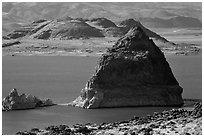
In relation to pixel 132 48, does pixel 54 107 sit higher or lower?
lower

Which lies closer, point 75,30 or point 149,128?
point 149,128

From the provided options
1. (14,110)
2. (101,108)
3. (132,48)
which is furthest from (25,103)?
(132,48)

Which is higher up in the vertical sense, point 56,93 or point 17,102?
point 17,102

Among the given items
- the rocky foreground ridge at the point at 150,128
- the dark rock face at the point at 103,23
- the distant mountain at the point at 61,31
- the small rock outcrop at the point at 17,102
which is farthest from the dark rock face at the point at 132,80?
the dark rock face at the point at 103,23

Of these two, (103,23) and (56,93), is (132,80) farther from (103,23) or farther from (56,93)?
(103,23)

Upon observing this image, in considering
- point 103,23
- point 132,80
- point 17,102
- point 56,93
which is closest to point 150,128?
point 132,80

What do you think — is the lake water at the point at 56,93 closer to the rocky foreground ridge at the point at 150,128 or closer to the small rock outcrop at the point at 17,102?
the small rock outcrop at the point at 17,102

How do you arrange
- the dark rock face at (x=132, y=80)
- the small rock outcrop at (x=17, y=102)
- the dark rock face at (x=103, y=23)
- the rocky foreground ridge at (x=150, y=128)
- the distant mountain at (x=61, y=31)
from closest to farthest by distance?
the rocky foreground ridge at (x=150, y=128) < the small rock outcrop at (x=17, y=102) < the dark rock face at (x=132, y=80) < the distant mountain at (x=61, y=31) < the dark rock face at (x=103, y=23)

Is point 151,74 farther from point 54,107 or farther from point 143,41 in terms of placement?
point 54,107
